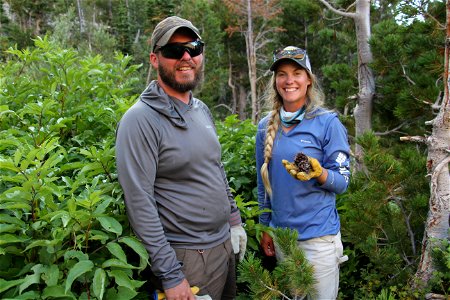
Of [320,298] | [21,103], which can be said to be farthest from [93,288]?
[21,103]

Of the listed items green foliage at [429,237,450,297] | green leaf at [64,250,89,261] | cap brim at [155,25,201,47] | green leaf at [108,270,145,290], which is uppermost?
cap brim at [155,25,201,47]

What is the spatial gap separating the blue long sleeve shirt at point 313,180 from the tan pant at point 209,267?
41 cm

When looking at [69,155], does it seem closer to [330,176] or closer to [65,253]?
[65,253]

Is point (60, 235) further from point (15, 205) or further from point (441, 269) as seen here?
point (441, 269)

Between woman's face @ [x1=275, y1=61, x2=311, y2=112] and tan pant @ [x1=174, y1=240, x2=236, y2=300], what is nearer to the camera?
tan pant @ [x1=174, y1=240, x2=236, y2=300]

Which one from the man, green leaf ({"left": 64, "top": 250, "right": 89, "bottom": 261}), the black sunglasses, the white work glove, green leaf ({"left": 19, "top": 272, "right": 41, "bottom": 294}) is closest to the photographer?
green leaf ({"left": 19, "top": 272, "right": 41, "bottom": 294})

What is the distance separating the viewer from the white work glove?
2283 mm

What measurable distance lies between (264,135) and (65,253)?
54.0 inches

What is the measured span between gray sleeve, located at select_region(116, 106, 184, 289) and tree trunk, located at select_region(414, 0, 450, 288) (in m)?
1.47

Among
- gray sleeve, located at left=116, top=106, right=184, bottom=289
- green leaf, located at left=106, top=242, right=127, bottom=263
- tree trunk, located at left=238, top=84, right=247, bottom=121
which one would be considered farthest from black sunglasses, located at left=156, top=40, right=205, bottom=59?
tree trunk, located at left=238, top=84, right=247, bottom=121

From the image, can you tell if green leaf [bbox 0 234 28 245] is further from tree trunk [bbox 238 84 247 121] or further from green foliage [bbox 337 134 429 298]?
tree trunk [bbox 238 84 247 121]

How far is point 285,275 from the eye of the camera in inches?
72.6

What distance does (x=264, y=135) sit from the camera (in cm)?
251

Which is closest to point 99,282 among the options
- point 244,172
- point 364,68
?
point 244,172
